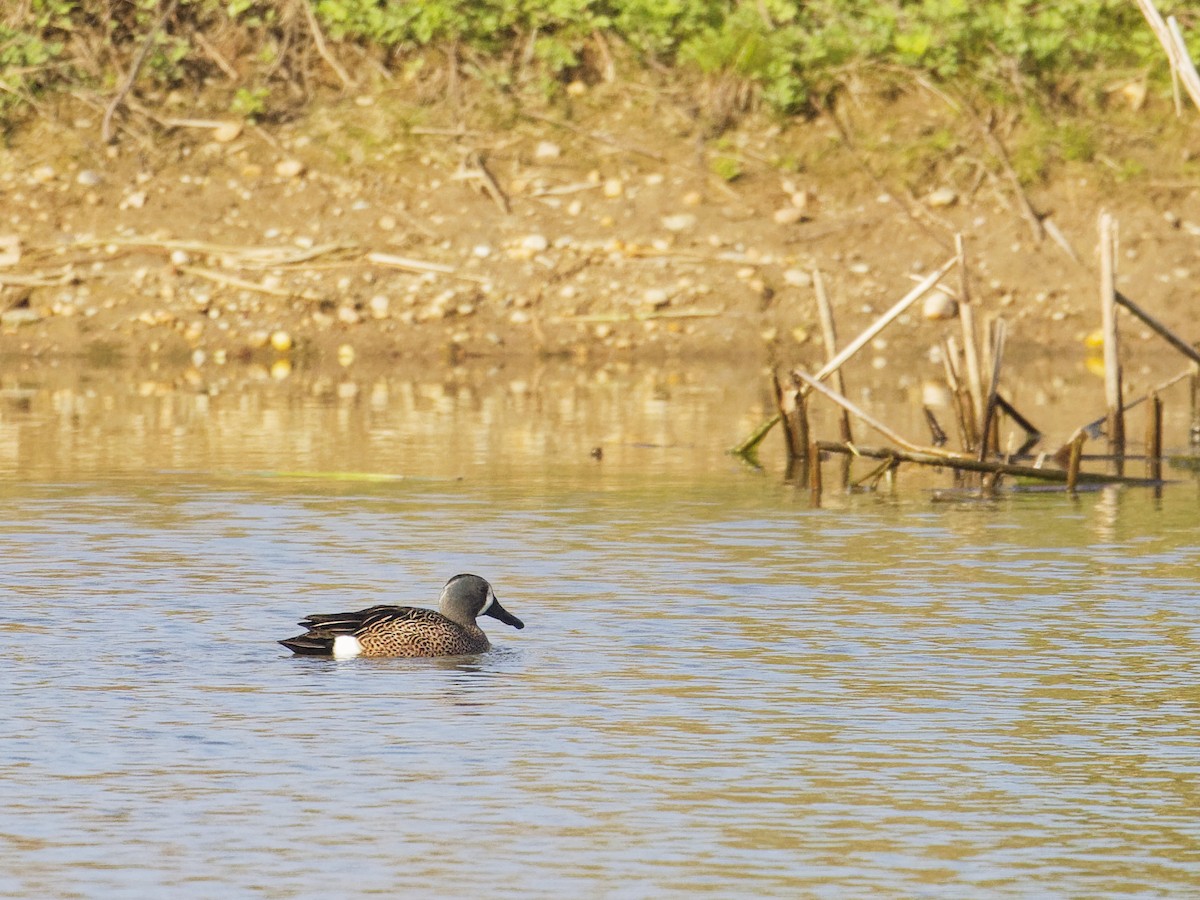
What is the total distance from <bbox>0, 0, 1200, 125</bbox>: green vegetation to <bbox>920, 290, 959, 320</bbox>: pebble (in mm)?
2209

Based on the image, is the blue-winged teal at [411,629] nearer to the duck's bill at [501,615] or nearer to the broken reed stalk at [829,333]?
the duck's bill at [501,615]

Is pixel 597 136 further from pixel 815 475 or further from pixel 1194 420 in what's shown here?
pixel 815 475

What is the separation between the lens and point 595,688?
25.3 ft

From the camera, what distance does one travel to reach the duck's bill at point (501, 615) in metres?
8.56

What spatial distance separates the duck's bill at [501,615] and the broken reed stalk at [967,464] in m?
3.90

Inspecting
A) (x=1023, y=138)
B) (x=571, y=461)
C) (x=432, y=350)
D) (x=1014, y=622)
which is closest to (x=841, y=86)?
(x=1023, y=138)

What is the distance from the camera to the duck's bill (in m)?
8.56

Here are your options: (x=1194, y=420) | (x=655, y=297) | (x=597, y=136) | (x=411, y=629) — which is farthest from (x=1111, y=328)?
(x=597, y=136)

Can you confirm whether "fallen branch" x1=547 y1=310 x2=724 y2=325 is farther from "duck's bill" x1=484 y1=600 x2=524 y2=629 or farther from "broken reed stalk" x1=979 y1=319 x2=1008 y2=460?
"duck's bill" x1=484 y1=600 x2=524 y2=629

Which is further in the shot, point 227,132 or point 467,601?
point 227,132

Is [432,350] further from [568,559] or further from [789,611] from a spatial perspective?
[789,611]

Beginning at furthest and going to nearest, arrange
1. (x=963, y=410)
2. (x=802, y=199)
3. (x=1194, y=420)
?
(x=802, y=199) → (x=1194, y=420) → (x=963, y=410)

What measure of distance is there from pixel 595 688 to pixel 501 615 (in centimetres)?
95

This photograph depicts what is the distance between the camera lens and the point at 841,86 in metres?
21.9
